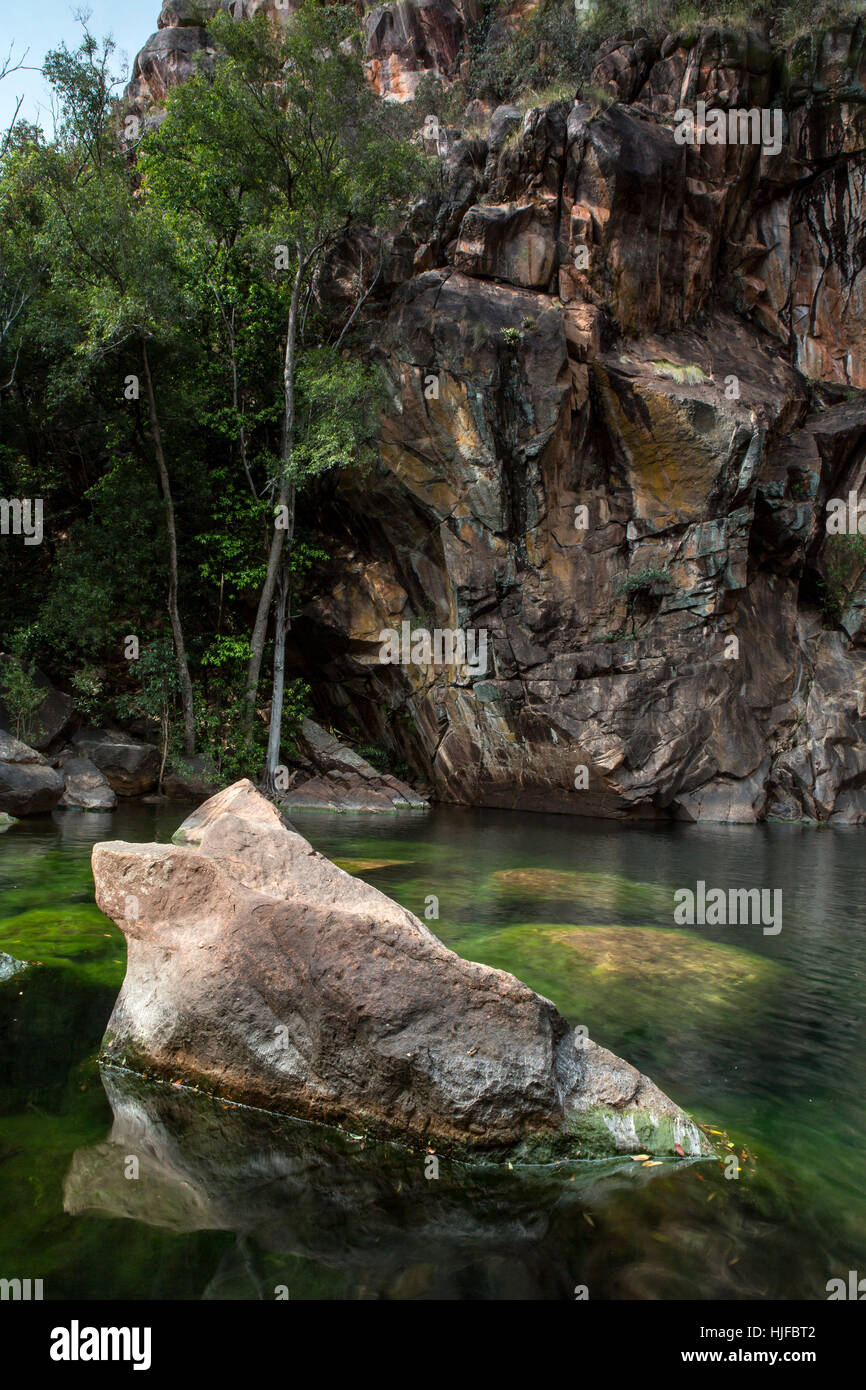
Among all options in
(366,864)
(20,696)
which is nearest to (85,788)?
(20,696)

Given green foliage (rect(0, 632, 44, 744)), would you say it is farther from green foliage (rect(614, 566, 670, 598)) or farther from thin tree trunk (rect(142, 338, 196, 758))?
green foliage (rect(614, 566, 670, 598))

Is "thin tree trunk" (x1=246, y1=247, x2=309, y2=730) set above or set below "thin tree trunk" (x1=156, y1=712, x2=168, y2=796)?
above

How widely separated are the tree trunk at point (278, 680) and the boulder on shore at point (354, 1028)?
1657 cm

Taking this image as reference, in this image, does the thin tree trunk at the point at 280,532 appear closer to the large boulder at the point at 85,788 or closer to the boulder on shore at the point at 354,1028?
the large boulder at the point at 85,788

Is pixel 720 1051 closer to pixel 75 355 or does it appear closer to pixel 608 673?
pixel 608 673

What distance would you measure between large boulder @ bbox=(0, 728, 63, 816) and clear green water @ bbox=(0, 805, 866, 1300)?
919 centimetres

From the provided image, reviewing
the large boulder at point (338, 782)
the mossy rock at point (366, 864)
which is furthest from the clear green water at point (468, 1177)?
the large boulder at point (338, 782)

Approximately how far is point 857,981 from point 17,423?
25.3 metres

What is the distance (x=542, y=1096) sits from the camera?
4445 mm

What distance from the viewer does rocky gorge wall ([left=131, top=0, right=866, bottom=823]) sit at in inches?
936

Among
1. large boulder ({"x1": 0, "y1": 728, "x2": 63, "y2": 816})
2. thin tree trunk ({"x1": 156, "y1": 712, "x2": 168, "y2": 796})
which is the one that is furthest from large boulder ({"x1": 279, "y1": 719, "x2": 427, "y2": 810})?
large boulder ({"x1": 0, "y1": 728, "x2": 63, "y2": 816})

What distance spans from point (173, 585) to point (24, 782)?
745 centimetres

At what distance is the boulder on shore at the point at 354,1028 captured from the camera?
4.46 m
